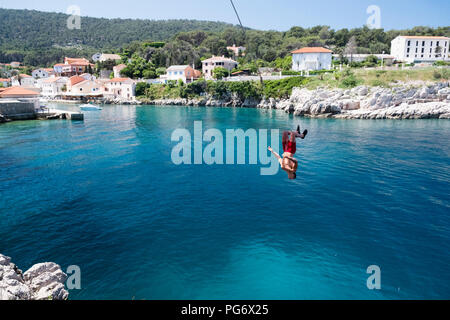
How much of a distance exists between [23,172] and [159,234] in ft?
48.8

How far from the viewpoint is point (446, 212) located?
52.5 feet

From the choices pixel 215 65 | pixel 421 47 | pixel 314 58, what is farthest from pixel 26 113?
pixel 421 47

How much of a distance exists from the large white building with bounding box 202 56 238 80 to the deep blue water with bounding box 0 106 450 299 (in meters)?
66.4

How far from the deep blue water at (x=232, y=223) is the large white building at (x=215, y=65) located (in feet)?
218

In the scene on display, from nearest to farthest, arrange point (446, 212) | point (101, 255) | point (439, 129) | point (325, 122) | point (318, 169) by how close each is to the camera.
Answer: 1. point (101, 255)
2. point (446, 212)
3. point (318, 169)
4. point (439, 129)
5. point (325, 122)

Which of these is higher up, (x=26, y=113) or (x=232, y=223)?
(x=26, y=113)

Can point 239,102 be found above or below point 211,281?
above

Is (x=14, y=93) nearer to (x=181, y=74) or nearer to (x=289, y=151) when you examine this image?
(x=181, y=74)

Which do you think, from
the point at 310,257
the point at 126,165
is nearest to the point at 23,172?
the point at 126,165

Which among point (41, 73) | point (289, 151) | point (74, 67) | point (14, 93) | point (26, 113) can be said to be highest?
point (74, 67)

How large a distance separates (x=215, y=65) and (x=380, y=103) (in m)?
50.8

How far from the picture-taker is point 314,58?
74.8 metres

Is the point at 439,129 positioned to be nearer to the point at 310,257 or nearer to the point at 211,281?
the point at 310,257

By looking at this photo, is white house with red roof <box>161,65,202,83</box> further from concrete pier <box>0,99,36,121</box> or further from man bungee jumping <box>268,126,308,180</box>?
man bungee jumping <box>268,126,308,180</box>
